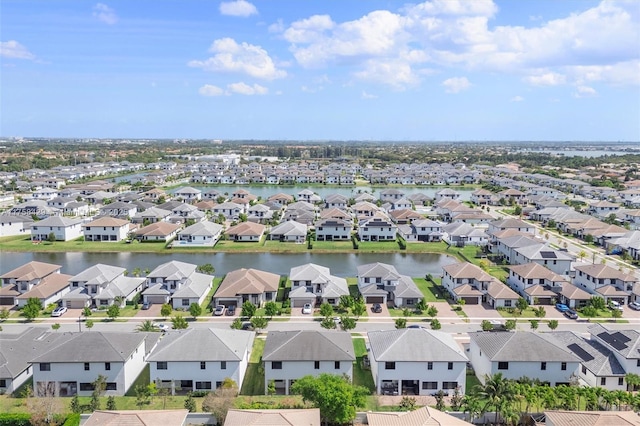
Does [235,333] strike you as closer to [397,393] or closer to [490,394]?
[397,393]

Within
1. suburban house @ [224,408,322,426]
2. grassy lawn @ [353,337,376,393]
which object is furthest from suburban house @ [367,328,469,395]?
suburban house @ [224,408,322,426]

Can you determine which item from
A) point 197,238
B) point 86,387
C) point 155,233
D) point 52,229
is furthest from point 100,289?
point 52,229

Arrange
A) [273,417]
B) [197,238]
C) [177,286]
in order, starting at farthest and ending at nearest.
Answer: [197,238] < [177,286] < [273,417]

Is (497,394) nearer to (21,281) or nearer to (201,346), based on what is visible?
(201,346)

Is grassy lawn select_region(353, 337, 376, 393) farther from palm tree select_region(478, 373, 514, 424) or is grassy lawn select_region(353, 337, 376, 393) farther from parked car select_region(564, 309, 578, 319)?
parked car select_region(564, 309, 578, 319)

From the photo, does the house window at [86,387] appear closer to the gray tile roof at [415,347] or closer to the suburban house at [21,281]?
the gray tile roof at [415,347]

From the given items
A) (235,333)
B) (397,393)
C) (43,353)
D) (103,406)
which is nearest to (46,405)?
(103,406)

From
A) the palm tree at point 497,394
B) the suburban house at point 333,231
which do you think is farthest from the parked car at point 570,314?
the suburban house at point 333,231
